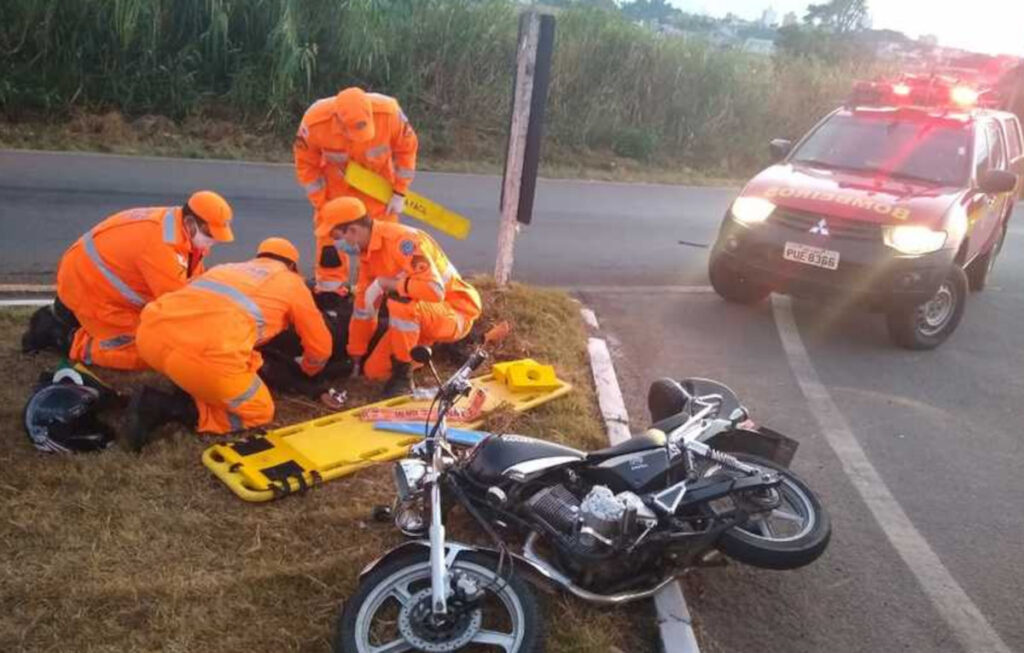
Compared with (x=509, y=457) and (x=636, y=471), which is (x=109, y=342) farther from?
(x=636, y=471)

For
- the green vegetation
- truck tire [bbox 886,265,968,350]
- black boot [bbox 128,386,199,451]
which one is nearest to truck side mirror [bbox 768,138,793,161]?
truck tire [bbox 886,265,968,350]

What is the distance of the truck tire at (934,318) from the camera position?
23.9 feet

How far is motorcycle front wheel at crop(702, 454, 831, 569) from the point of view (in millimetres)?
3703

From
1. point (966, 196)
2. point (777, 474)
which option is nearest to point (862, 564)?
point (777, 474)

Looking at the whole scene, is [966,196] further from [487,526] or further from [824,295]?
[487,526]

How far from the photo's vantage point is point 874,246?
696 centimetres

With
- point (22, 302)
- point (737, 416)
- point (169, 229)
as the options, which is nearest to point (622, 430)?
point (737, 416)

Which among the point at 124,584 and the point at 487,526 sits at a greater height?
the point at 487,526

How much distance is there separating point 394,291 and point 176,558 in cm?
221

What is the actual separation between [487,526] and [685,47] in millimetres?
17559

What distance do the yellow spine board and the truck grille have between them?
322cm

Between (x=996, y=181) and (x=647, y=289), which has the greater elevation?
(x=996, y=181)

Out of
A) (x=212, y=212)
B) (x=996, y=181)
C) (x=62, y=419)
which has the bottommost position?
(x=62, y=419)

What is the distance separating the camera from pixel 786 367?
6895mm
